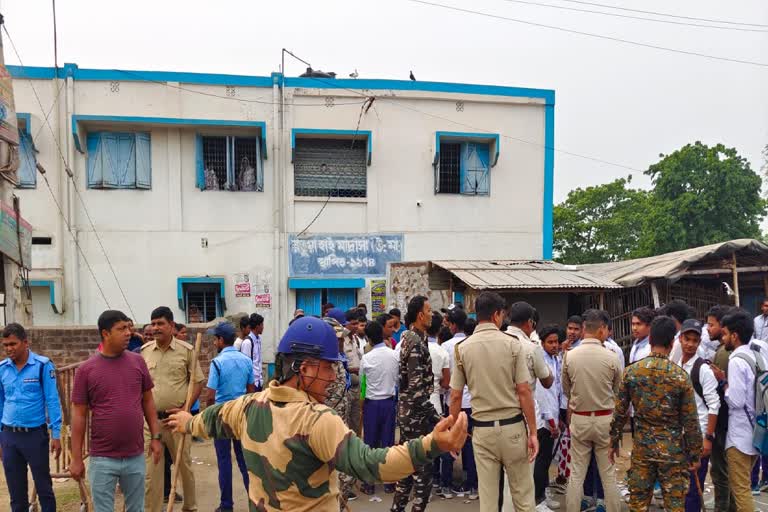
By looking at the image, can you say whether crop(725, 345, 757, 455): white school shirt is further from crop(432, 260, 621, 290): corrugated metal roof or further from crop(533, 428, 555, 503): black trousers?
crop(432, 260, 621, 290): corrugated metal roof

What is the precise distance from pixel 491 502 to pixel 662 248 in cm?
2179

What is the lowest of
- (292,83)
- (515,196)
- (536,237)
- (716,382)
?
(716,382)

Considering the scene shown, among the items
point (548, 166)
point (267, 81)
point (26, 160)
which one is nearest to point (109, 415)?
point (267, 81)

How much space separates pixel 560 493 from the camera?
551 cm

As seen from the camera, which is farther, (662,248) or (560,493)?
(662,248)

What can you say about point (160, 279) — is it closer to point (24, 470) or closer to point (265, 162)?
point (265, 162)

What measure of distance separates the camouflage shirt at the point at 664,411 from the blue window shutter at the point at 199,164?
1049 cm

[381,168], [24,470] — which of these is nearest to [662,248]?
[381,168]

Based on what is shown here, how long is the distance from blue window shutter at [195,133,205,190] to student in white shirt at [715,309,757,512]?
10.7m

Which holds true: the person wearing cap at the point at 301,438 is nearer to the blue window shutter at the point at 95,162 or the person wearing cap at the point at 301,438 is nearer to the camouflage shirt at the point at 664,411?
the camouflage shirt at the point at 664,411

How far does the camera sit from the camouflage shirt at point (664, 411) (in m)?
3.71

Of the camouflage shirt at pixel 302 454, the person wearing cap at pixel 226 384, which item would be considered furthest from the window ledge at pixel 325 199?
the camouflage shirt at pixel 302 454

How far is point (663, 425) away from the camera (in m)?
3.77

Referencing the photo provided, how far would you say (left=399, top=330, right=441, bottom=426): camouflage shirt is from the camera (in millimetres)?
4777
